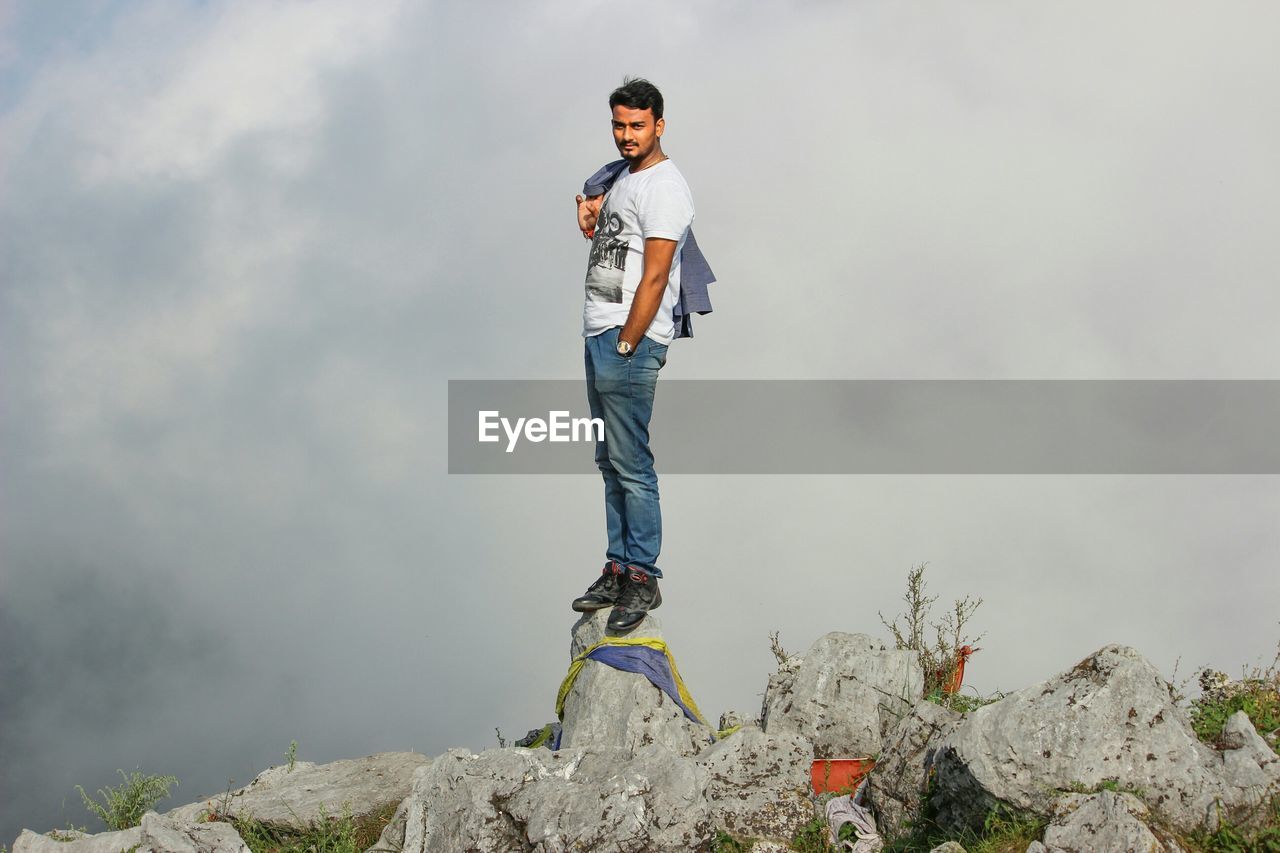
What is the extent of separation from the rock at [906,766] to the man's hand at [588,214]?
443cm

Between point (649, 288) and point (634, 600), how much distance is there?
8.08 ft

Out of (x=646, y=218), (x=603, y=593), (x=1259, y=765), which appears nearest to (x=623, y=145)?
(x=646, y=218)

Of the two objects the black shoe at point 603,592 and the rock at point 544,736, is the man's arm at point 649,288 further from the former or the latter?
the rock at point 544,736

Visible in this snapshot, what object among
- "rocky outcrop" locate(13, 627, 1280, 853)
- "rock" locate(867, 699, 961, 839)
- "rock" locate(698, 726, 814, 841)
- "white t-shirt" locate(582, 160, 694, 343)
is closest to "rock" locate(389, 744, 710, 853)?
"rocky outcrop" locate(13, 627, 1280, 853)

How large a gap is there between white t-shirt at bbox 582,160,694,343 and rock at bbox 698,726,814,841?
3.08 metres

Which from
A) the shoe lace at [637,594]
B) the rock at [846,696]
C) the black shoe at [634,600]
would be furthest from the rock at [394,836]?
the rock at [846,696]

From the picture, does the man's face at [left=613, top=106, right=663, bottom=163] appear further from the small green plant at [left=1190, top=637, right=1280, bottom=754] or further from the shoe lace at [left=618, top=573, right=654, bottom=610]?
the small green plant at [left=1190, top=637, right=1280, bottom=754]

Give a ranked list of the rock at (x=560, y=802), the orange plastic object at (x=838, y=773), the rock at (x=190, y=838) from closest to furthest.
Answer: the rock at (x=560, y=802) → the rock at (x=190, y=838) → the orange plastic object at (x=838, y=773)

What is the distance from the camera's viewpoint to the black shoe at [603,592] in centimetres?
992

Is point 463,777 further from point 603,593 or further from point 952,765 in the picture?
point 952,765

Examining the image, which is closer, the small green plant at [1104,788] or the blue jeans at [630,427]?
the small green plant at [1104,788]

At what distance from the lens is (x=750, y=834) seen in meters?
8.55

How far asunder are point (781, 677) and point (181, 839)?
4938 millimetres

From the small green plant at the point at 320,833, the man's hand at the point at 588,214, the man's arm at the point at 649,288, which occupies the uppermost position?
the man's hand at the point at 588,214
